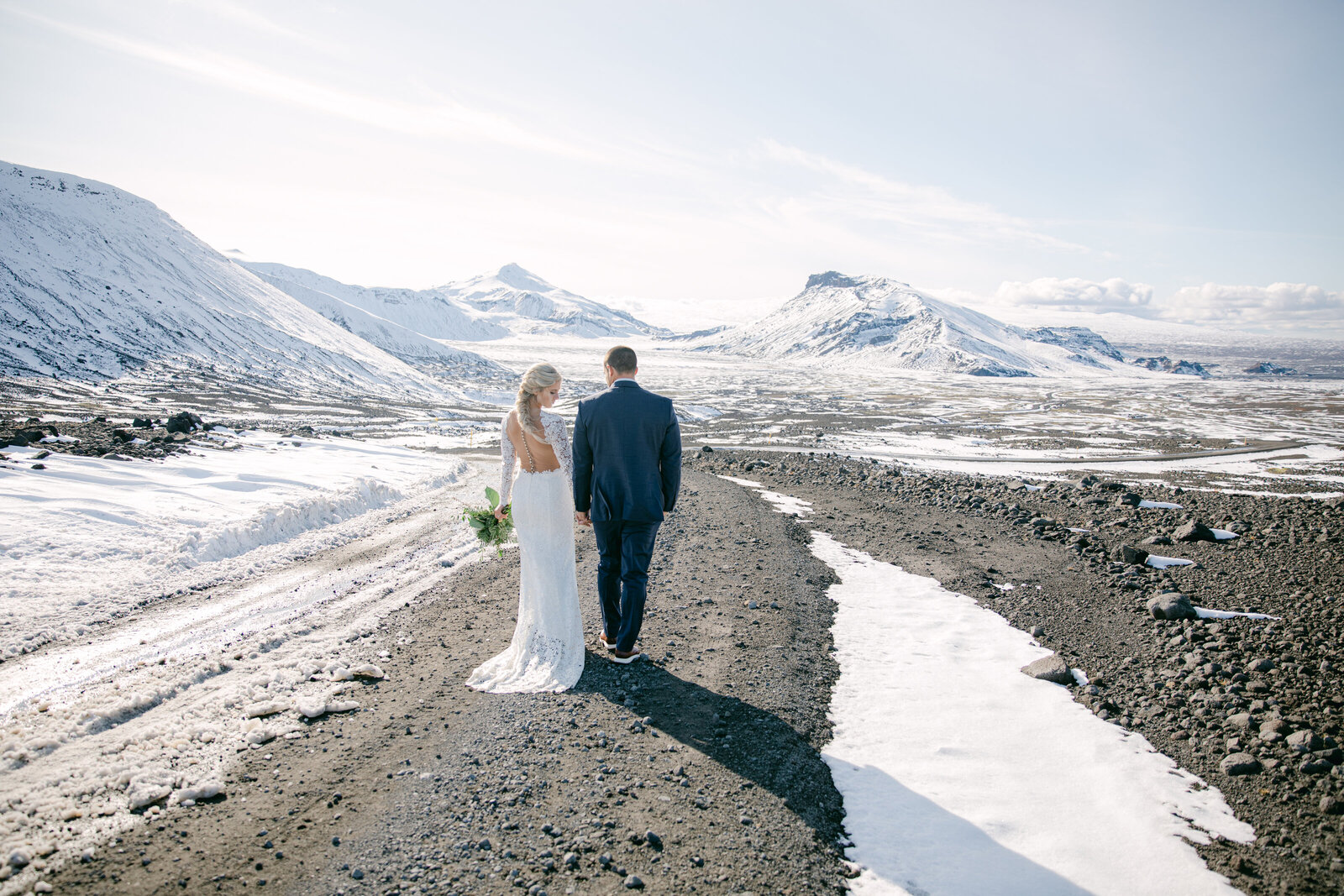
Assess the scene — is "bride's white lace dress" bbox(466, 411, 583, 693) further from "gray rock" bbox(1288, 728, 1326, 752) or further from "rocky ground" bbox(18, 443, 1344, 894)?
"gray rock" bbox(1288, 728, 1326, 752)

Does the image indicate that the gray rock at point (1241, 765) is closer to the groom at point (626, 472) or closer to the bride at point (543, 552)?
the groom at point (626, 472)

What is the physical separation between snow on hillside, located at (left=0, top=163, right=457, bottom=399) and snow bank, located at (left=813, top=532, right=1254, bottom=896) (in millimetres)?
61887

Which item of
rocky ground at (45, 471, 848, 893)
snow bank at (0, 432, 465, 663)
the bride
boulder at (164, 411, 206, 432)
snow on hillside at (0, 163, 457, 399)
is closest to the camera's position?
rocky ground at (45, 471, 848, 893)

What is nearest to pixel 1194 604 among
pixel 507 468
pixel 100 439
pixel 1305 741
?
pixel 1305 741

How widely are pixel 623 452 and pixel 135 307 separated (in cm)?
7894

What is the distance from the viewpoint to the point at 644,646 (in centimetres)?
692

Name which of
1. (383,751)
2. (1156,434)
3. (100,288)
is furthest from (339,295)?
(383,751)

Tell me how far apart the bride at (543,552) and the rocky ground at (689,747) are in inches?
15.7

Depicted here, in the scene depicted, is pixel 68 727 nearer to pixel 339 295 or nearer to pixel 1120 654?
pixel 1120 654

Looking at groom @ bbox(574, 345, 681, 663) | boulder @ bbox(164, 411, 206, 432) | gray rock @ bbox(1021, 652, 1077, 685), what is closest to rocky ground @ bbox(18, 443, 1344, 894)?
gray rock @ bbox(1021, 652, 1077, 685)

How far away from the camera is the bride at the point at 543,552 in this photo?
602 centimetres

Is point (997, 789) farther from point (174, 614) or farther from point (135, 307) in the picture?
point (135, 307)

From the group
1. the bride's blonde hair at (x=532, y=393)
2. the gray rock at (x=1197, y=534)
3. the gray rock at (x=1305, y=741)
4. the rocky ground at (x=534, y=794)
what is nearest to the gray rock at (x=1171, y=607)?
the gray rock at (x=1305, y=741)

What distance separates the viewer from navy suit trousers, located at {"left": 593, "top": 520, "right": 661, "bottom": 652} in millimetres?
6031
